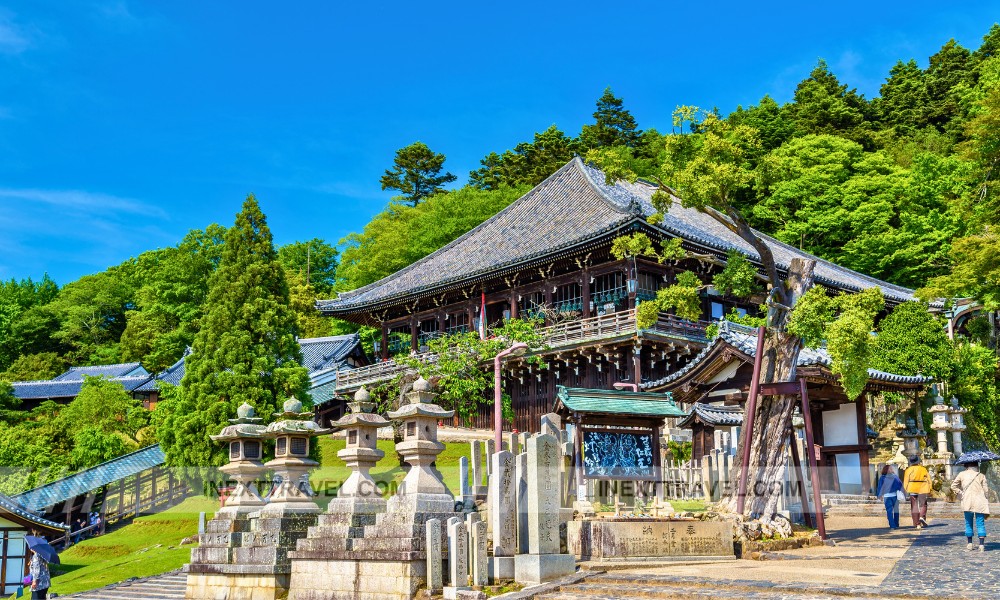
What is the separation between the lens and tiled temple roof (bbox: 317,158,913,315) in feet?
116

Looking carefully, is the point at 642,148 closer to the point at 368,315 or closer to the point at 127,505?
the point at 368,315

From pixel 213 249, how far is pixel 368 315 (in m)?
16.4

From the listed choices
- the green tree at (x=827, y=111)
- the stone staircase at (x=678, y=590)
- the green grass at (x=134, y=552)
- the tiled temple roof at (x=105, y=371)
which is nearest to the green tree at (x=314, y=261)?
the tiled temple roof at (x=105, y=371)

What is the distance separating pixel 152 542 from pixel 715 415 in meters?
16.5

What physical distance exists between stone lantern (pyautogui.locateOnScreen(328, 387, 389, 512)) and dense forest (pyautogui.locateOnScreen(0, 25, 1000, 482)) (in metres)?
20.0

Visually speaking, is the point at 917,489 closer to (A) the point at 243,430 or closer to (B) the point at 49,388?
(A) the point at 243,430

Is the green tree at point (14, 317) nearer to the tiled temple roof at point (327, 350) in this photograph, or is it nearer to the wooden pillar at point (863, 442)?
the tiled temple roof at point (327, 350)

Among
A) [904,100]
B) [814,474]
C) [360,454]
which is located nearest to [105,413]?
[360,454]

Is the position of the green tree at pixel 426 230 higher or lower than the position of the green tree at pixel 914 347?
higher

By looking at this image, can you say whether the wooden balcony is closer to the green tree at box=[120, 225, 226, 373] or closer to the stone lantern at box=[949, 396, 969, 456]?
the stone lantern at box=[949, 396, 969, 456]

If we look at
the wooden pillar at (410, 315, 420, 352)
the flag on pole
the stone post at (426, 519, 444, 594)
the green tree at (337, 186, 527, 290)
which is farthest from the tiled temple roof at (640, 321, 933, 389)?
the green tree at (337, 186, 527, 290)

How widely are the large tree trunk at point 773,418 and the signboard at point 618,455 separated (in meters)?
3.93

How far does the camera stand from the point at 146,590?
1844 centimetres

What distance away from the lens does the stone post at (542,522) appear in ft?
38.4
